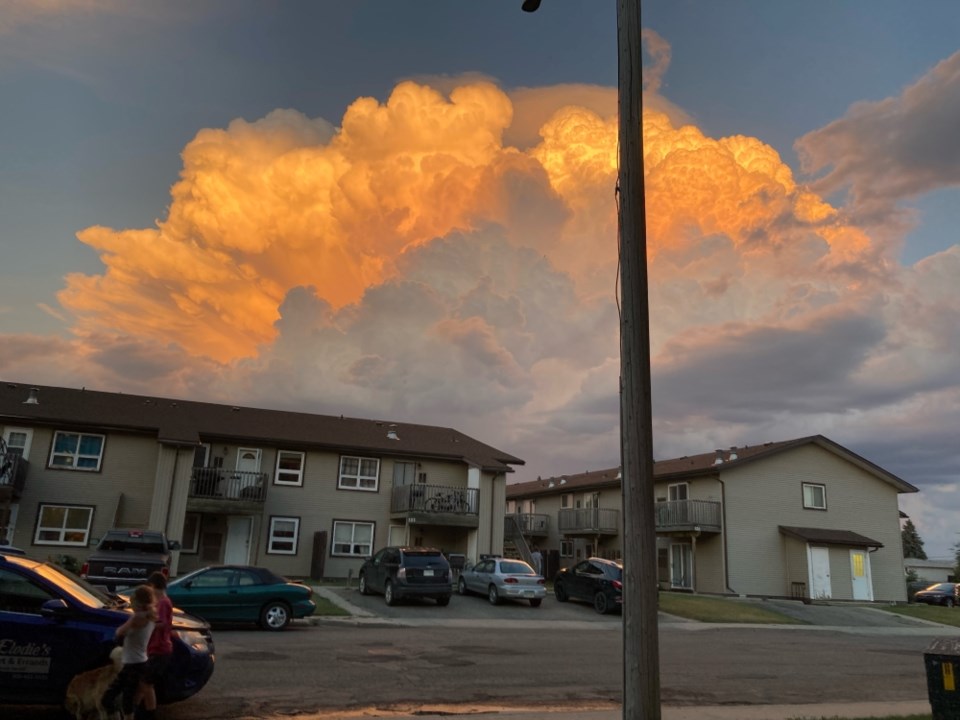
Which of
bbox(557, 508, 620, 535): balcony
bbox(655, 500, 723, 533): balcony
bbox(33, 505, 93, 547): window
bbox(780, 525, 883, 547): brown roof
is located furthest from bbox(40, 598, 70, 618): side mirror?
bbox(557, 508, 620, 535): balcony

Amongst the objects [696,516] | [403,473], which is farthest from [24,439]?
[696,516]

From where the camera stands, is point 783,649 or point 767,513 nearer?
point 783,649

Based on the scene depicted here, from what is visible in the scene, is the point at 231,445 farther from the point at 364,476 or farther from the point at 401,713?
the point at 401,713

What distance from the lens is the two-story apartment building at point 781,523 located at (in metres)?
35.9

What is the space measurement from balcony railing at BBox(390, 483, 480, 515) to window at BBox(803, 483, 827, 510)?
1677 cm

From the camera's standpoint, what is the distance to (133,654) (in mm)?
7324

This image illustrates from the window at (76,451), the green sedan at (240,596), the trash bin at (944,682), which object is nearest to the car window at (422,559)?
the green sedan at (240,596)

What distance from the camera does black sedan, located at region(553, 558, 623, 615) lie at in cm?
2470

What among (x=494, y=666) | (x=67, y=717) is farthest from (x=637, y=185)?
(x=494, y=666)

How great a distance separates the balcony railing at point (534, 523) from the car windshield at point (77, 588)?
135 ft

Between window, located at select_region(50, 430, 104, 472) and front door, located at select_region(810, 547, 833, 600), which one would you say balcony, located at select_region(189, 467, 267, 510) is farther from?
front door, located at select_region(810, 547, 833, 600)

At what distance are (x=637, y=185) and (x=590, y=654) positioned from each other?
10859 millimetres

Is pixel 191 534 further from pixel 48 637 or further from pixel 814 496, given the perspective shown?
pixel 814 496

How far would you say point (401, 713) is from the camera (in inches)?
365
